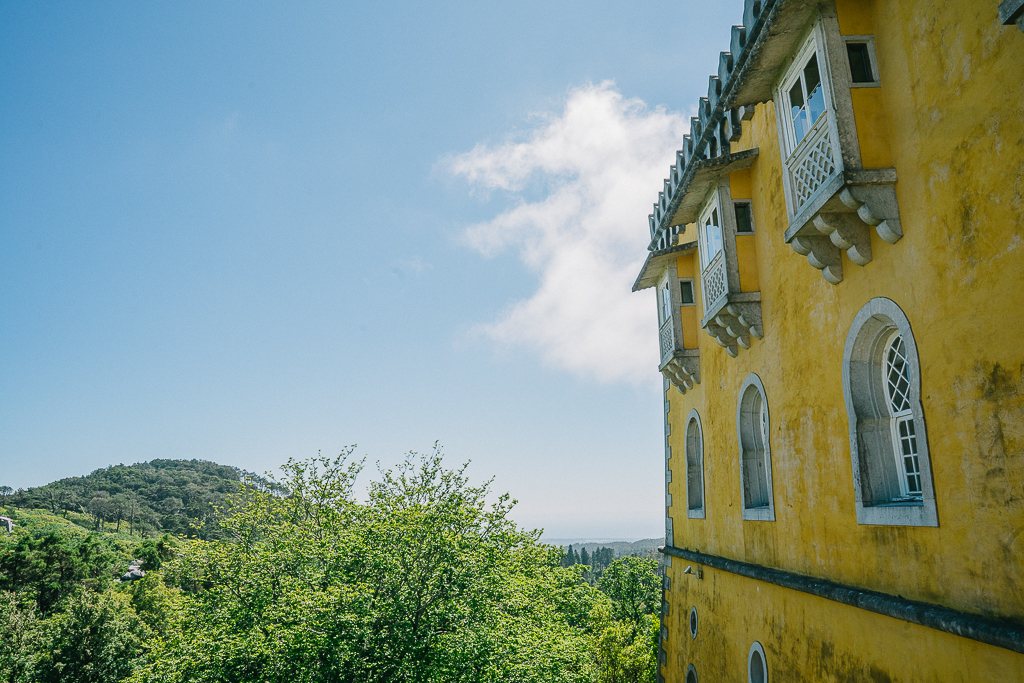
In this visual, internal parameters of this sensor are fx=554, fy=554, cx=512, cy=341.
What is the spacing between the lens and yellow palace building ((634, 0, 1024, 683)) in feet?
16.1

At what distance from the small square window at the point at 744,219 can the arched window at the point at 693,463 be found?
517 cm

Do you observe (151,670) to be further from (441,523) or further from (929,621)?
(929,621)

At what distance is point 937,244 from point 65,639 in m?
40.5

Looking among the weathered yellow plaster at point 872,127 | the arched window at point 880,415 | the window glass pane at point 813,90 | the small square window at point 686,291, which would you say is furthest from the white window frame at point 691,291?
the weathered yellow plaster at point 872,127

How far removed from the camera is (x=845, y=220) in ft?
22.4

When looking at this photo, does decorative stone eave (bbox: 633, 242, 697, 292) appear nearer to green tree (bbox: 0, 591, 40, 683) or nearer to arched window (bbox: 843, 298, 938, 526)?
arched window (bbox: 843, 298, 938, 526)

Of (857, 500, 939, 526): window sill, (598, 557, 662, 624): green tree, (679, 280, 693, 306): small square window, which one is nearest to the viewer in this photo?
(857, 500, 939, 526): window sill

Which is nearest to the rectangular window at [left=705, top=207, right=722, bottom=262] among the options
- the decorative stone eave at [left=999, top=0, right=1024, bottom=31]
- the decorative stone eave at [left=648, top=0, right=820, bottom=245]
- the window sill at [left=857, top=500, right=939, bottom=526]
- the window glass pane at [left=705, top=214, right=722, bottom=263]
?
the window glass pane at [left=705, top=214, right=722, bottom=263]

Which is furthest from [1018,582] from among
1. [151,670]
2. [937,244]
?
[151,670]

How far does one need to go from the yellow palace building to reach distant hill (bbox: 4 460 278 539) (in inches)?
3365

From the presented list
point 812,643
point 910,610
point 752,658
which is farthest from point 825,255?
point 752,658

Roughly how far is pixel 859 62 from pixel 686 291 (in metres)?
8.07

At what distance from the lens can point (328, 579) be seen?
1692 cm

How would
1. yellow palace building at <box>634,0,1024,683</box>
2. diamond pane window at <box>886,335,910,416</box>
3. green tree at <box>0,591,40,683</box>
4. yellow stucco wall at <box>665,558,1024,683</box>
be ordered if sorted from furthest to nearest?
green tree at <box>0,591,40,683</box>
diamond pane window at <box>886,335,910,416</box>
yellow stucco wall at <box>665,558,1024,683</box>
yellow palace building at <box>634,0,1024,683</box>
